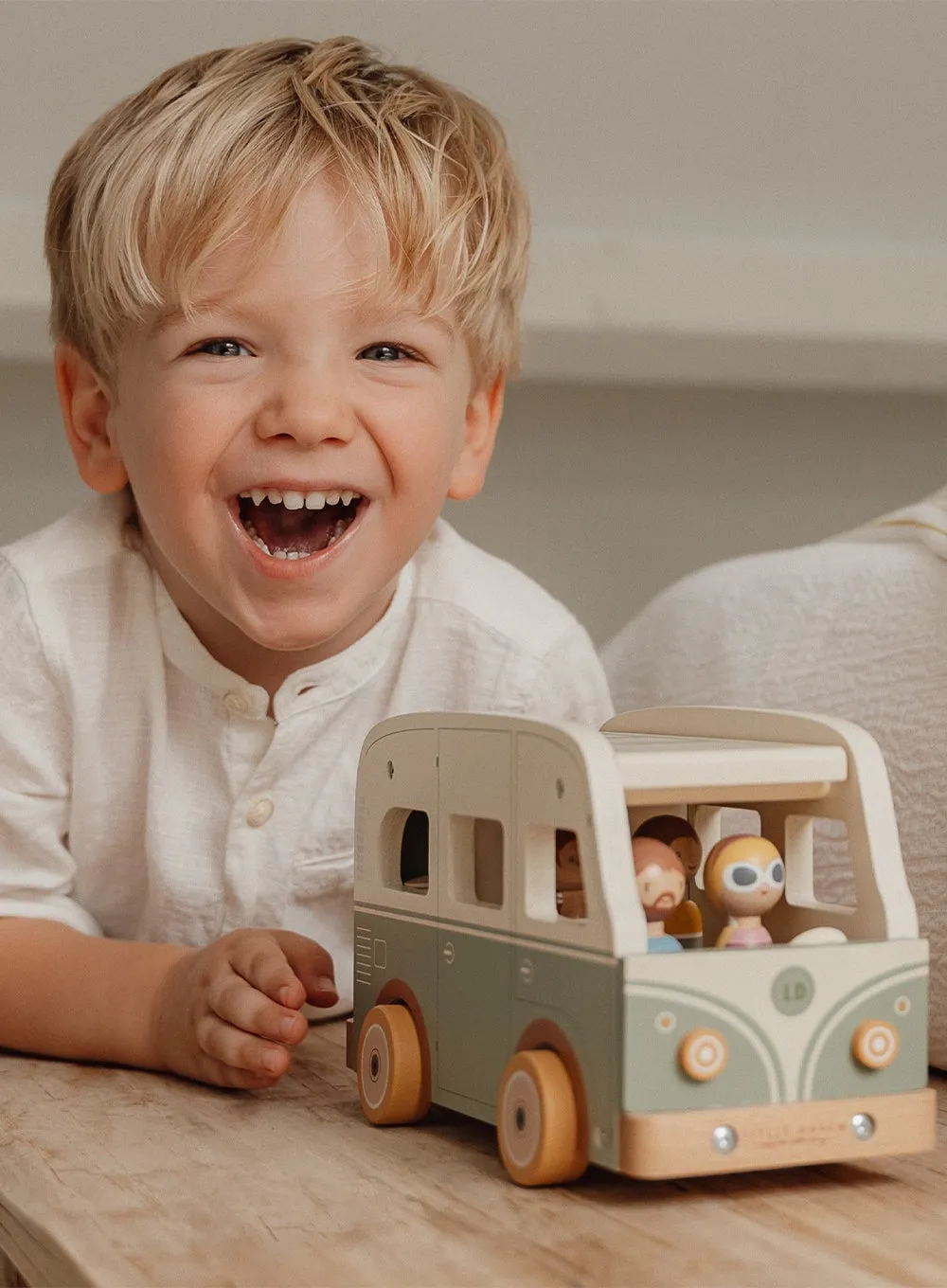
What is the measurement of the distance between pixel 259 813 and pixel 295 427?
28 centimetres

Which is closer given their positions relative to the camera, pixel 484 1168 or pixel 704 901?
pixel 484 1168

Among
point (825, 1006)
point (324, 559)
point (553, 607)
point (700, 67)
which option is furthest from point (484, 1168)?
point (700, 67)

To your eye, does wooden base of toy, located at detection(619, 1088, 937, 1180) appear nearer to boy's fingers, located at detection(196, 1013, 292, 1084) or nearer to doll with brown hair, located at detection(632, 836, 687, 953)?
doll with brown hair, located at detection(632, 836, 687, 953)

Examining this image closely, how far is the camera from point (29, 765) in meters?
1.03

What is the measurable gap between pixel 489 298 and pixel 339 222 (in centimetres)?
13

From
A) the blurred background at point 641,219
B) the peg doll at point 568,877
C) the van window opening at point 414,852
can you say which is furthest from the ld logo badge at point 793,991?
the blurred background at point 641,219

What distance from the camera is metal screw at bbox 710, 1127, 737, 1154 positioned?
61 cm

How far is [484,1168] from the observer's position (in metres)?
0.68

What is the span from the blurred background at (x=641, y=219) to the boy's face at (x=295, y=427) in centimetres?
49

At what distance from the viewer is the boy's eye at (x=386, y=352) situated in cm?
94

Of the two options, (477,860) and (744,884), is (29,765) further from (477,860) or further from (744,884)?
(744,884)

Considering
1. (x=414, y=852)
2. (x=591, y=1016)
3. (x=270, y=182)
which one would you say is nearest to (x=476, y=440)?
(x=270, y=182)

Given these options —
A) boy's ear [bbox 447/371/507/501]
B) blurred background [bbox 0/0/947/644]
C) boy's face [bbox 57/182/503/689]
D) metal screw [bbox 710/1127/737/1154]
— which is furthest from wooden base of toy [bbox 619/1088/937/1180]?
A: blurred background [bbox 0/0/947/644]

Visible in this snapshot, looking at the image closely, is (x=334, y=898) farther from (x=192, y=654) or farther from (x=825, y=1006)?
(x=825, y=1006)
